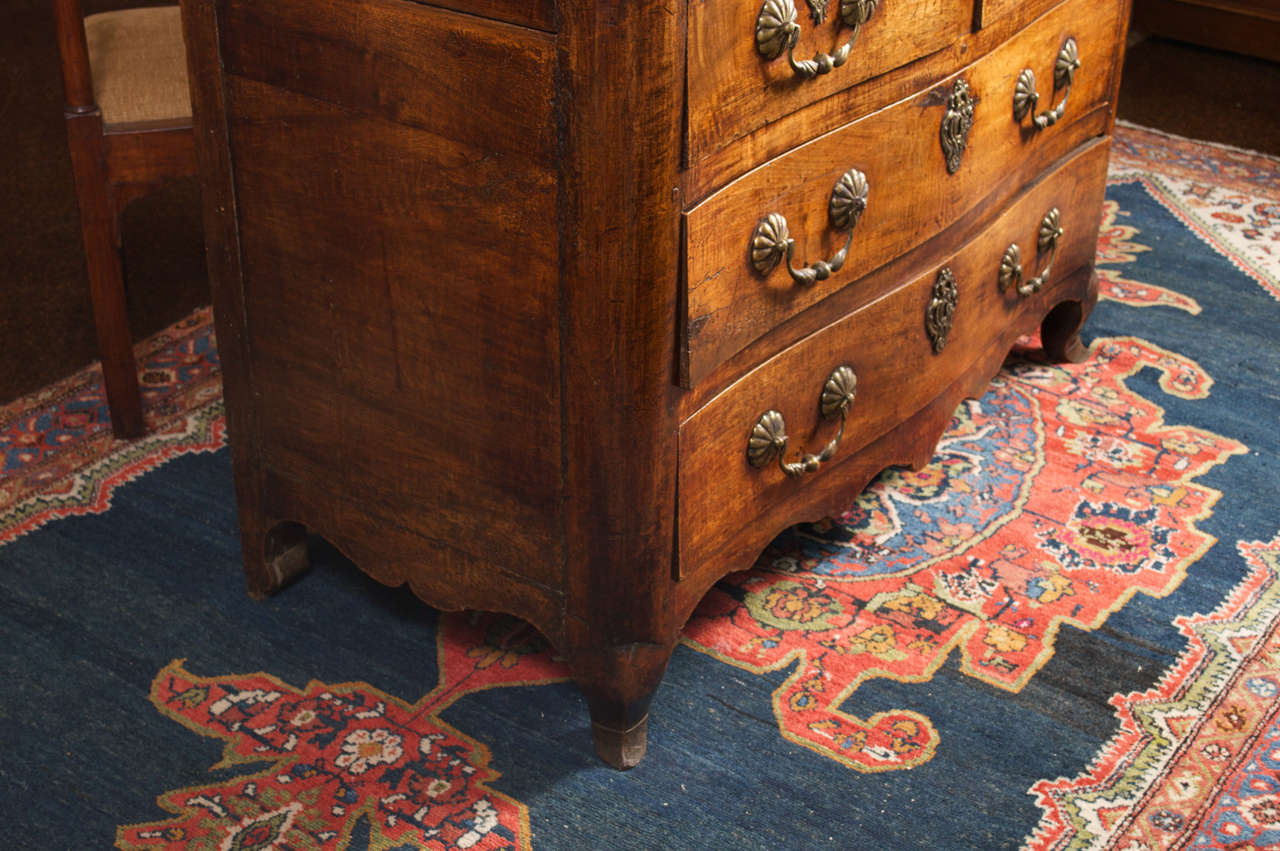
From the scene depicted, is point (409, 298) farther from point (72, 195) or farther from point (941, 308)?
point (72, 195)

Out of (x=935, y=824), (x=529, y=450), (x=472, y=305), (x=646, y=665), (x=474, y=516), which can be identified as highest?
(x=472, y=305)

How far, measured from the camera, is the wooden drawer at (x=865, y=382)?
153 cm

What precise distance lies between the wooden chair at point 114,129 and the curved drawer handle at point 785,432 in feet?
3.20

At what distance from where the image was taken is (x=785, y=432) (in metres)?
1.64

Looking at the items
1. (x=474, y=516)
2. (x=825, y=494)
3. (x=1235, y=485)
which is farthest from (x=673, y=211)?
(x=1235, y=485)

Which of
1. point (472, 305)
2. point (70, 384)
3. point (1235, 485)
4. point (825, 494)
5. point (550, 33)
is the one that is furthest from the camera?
point (70, 384)

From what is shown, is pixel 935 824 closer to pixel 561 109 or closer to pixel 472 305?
pixel 472 305

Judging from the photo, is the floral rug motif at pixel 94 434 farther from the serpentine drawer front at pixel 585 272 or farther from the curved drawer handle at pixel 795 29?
the curved drawer handle at pixel 795 29

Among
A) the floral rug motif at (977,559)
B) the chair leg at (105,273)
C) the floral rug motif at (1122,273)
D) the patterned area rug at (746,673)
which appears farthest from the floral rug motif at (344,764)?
the floral rug motif at (1122,273)

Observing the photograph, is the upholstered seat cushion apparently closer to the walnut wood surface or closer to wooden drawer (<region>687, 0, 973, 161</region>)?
the walnut wood surface

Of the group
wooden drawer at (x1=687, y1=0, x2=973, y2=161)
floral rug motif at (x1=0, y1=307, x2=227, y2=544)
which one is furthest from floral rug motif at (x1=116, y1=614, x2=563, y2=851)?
wooden drawer at (x1=687, y1=0, x2=973, y2=161)

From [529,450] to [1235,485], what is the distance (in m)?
1.27

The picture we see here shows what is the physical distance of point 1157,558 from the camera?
1984 millimetres

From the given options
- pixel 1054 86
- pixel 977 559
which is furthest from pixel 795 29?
pixel 977 559
